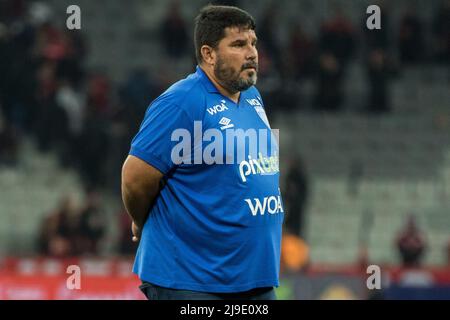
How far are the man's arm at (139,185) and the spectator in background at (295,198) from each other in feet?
30.7

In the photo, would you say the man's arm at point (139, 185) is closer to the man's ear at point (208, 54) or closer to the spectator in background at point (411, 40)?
the man's ear at point (208, 54)

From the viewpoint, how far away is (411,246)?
14625 mm

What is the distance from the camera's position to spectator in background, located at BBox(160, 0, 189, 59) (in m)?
17.6

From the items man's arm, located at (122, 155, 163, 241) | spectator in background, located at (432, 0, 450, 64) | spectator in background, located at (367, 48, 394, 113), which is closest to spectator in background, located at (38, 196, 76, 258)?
spectator in background, located at (367, 48, 394, 113)

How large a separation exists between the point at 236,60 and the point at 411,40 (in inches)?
517

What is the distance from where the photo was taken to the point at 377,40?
58.5ft

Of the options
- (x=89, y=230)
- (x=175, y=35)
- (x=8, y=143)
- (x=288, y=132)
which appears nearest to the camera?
(x=89, y=230)

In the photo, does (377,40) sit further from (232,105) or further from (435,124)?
(232,105)

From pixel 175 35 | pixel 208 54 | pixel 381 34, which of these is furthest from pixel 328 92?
pixel 208 54

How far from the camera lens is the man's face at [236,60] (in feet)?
17.1

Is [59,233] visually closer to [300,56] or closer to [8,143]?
[8,143]

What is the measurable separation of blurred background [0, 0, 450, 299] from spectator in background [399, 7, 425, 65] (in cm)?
2

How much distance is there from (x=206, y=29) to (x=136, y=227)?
0.97 metres

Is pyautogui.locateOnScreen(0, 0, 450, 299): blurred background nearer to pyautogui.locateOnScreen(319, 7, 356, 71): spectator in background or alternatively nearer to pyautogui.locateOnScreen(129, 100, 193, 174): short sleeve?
pyautogui.locateOnScreen(319, 7, 356, 71): spectator in background
